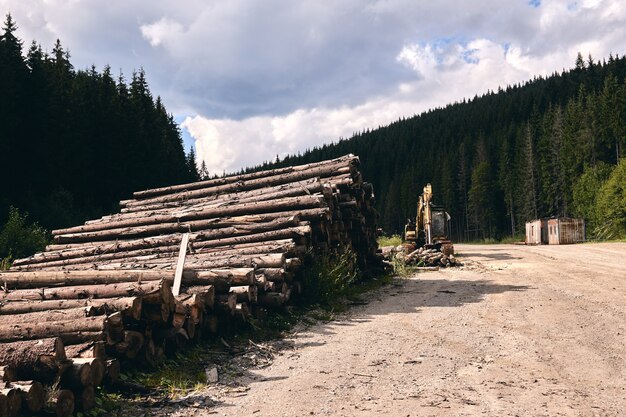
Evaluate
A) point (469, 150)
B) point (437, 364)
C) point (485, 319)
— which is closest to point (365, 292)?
point (485, 319)

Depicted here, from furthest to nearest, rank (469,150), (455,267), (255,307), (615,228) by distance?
(469,150) → (615,228) → (455,267) → (255,307)

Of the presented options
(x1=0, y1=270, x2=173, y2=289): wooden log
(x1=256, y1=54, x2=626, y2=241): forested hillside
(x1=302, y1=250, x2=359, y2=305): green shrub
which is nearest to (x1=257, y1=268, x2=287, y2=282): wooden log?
(x1=302, y1=250, x2=359, y2=305): green shrub

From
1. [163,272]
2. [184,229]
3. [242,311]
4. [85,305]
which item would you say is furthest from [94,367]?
[184,229]

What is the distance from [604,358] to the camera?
5918 millimetres

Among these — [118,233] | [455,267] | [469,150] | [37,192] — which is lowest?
[455,267]

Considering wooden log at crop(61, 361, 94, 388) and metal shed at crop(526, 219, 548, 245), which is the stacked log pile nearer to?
wooden log at crop(61, 361, 94, 388)

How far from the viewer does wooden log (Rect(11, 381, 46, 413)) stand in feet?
13.4

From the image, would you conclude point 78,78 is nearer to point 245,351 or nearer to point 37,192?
point 37,192

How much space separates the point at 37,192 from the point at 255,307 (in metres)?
31.9

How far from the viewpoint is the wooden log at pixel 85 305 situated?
19.4ft

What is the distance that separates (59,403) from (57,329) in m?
1.35

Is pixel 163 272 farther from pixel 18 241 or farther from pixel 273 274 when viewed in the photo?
pixel 18 241

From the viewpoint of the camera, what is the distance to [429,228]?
72.4ft

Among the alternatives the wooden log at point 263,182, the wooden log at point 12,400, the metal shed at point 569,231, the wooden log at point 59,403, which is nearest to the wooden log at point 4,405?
the wooden log at point 12,400
